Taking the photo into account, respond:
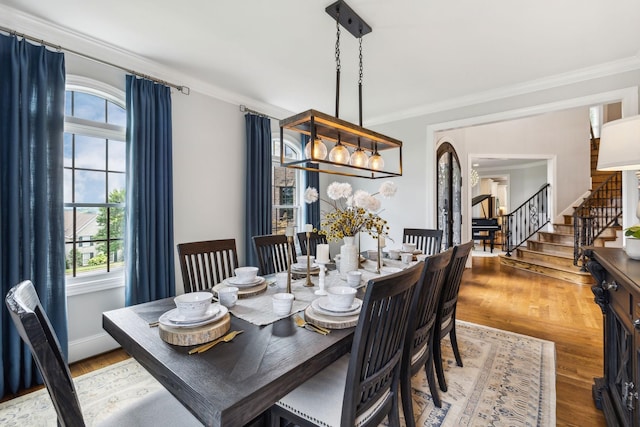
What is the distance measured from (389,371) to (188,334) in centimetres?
88

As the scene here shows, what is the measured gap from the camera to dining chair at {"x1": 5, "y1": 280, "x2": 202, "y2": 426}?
81 centimetres

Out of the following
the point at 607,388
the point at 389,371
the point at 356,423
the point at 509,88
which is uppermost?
the point at 509,88

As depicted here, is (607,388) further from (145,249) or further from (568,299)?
(145,249)

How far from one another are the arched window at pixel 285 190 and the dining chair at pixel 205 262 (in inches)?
75.0

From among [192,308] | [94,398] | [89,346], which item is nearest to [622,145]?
[192,308]

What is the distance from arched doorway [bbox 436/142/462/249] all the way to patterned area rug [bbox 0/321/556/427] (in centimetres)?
291

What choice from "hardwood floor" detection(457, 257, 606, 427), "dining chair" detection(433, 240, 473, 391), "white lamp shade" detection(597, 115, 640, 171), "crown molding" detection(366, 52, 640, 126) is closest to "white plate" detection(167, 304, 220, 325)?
"dining chair" detection(433, 240, 473, 391)

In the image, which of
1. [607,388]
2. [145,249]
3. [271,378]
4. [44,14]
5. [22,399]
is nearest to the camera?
[271,378]

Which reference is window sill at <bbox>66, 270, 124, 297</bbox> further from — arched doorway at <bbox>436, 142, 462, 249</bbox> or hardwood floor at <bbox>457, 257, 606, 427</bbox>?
arched doorway at <bbox>436, 142, 462, 249</bbox>

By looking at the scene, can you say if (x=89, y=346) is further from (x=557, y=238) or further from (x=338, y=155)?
(x=557, y=238)

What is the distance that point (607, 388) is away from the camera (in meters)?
1.88

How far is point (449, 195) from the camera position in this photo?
18.8ft

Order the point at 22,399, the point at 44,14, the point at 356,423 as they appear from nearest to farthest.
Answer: the point at 356,423, the point at 22,399, the point at 44,14

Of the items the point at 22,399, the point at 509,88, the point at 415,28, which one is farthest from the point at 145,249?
the point at 509,88
